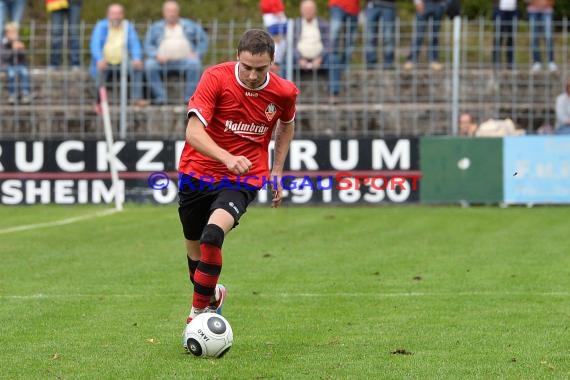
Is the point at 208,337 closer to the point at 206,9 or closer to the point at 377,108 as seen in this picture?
the point at 377,108

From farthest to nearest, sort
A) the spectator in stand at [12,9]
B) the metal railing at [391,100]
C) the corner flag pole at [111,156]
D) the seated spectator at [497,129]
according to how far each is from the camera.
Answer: the spectator in stand at [12,9], the metal railing at [391,100], the seated spectator at [497,129], the corner flag pole at [111,156]

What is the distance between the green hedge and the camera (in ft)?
102

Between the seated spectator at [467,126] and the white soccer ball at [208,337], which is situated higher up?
the seated spectator at [467,126]

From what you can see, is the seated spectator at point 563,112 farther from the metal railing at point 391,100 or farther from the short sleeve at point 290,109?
the short sleeve at point 290,109

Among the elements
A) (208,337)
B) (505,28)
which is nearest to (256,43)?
(208,337)

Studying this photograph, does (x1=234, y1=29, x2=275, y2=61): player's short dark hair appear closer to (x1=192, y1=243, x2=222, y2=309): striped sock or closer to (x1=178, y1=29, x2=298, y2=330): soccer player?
(x1=178, y1=29, x2=298, y2=330): soccer player

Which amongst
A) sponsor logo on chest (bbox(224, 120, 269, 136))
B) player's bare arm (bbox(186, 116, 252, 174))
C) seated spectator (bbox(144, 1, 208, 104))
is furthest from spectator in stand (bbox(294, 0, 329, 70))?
player's bare arm (bbox(186, 116, 252, 174))

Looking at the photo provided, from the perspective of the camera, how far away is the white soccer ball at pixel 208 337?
7941mm

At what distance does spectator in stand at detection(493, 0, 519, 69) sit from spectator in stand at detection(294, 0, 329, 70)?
2.92m

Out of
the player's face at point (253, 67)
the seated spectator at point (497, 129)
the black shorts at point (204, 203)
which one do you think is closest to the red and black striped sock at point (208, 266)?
the black shorts at point (204, 203)

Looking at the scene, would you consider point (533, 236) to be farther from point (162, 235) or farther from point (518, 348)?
point (518, 348)

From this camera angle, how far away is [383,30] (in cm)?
2303

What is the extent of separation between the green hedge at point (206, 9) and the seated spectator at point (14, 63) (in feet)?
27.7

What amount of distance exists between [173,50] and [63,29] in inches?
88.0
